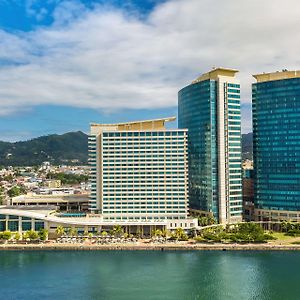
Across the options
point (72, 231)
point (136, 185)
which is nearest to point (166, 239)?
point (136, 185)

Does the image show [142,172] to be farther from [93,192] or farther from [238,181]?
[238,181]

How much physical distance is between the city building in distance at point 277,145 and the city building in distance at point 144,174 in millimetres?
17631

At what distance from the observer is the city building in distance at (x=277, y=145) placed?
93.9 metres

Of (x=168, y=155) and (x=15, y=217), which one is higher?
(x=168, y=155)

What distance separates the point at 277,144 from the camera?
96.1 meters

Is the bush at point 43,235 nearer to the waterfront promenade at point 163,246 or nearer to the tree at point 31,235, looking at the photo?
the tree at point 31,235

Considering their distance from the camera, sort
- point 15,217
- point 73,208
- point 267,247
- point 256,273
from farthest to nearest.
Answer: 1. point 73,208
2. point 15,217
3. point 267,247
4. point 256,273

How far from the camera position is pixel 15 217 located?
302ft

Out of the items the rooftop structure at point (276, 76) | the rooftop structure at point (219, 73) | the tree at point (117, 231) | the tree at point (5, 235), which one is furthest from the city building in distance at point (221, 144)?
the tree at point (5, 235)

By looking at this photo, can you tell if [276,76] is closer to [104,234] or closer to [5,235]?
[104,234]

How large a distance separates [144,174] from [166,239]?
1414 cm

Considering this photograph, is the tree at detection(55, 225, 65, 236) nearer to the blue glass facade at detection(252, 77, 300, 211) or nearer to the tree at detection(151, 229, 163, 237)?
the tree at detection(151, 229, 163, 237)

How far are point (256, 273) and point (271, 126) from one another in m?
40.4

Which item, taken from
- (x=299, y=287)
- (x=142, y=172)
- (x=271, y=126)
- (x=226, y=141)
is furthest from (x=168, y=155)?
(x=299, y=287)
